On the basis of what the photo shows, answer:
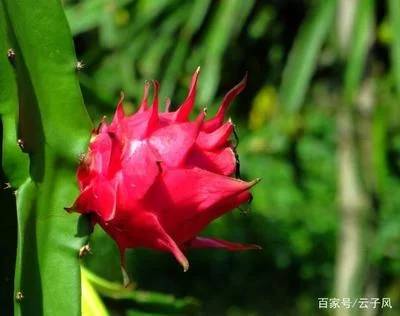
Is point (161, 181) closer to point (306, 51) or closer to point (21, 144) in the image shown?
point (21, 144)

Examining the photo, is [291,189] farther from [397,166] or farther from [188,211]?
[188,211]

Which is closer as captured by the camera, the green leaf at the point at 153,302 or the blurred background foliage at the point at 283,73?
the green leaf at the point at 153,302

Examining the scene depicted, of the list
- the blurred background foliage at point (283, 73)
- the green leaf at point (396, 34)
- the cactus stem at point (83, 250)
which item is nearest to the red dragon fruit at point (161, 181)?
the cactus stem at point (83, 250)

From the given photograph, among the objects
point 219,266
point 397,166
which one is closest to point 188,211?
point 397,166

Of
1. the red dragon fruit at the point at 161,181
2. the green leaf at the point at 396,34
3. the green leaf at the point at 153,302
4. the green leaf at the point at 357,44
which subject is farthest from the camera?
the green leaf at the point at 357,44

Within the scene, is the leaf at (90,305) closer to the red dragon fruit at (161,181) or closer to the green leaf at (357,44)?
the red dragon fruit at (161,181)

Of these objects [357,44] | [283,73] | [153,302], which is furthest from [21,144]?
[283,73]

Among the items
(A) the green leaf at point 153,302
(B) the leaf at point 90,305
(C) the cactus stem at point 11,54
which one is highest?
(C) the cactus stem at point 11,54

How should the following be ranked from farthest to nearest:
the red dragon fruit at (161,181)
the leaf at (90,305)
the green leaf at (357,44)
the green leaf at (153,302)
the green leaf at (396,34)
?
the green leaf at (357,44), the green leaf at (396,34), the green leaf at (153,302), the leaf at (90,305), the red dragon fruit at (161,181)
